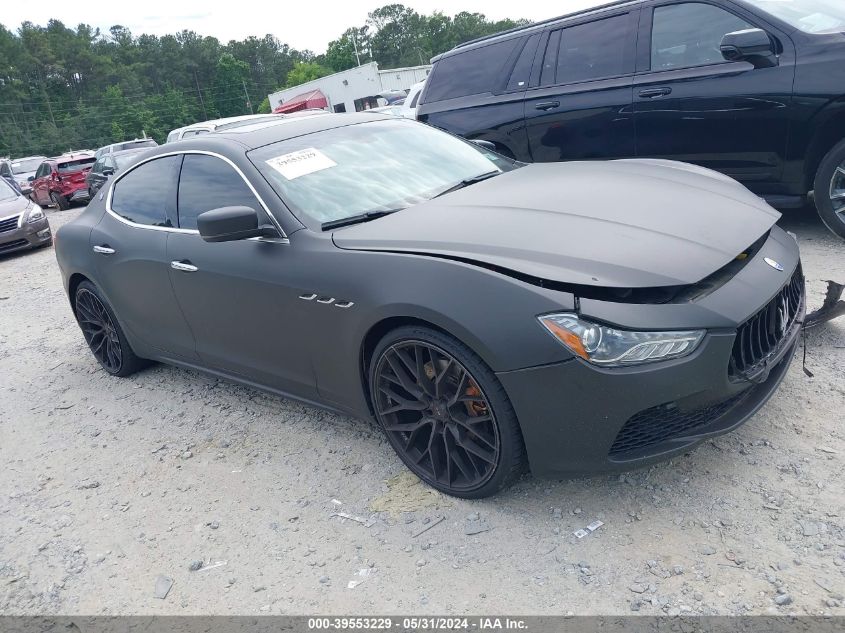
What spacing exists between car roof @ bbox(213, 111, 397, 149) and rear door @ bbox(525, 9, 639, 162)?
94.9 inches

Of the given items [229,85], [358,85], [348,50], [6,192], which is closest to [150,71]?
[229,85]

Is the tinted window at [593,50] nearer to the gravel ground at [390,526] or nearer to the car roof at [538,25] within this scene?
the car roof at [538,25]

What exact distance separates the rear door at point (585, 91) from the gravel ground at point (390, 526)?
9.08 ft

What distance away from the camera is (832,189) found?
16.4 ft

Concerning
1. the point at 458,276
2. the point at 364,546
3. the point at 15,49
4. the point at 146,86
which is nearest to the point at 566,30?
the point at 458,276

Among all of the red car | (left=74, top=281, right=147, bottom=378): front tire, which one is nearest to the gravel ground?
(left=74, top=281, right=147, bottom=378): front tire

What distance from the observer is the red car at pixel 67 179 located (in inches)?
786

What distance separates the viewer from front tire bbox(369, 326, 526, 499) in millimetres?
2650

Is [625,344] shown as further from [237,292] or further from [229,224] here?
[237,292]

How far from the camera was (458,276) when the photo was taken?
264cm

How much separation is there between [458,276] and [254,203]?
132 centimetres

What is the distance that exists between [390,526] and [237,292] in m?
1.41

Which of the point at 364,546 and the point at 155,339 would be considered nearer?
the point at 364,546

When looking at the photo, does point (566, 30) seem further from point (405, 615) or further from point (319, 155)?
point (405, 615)
